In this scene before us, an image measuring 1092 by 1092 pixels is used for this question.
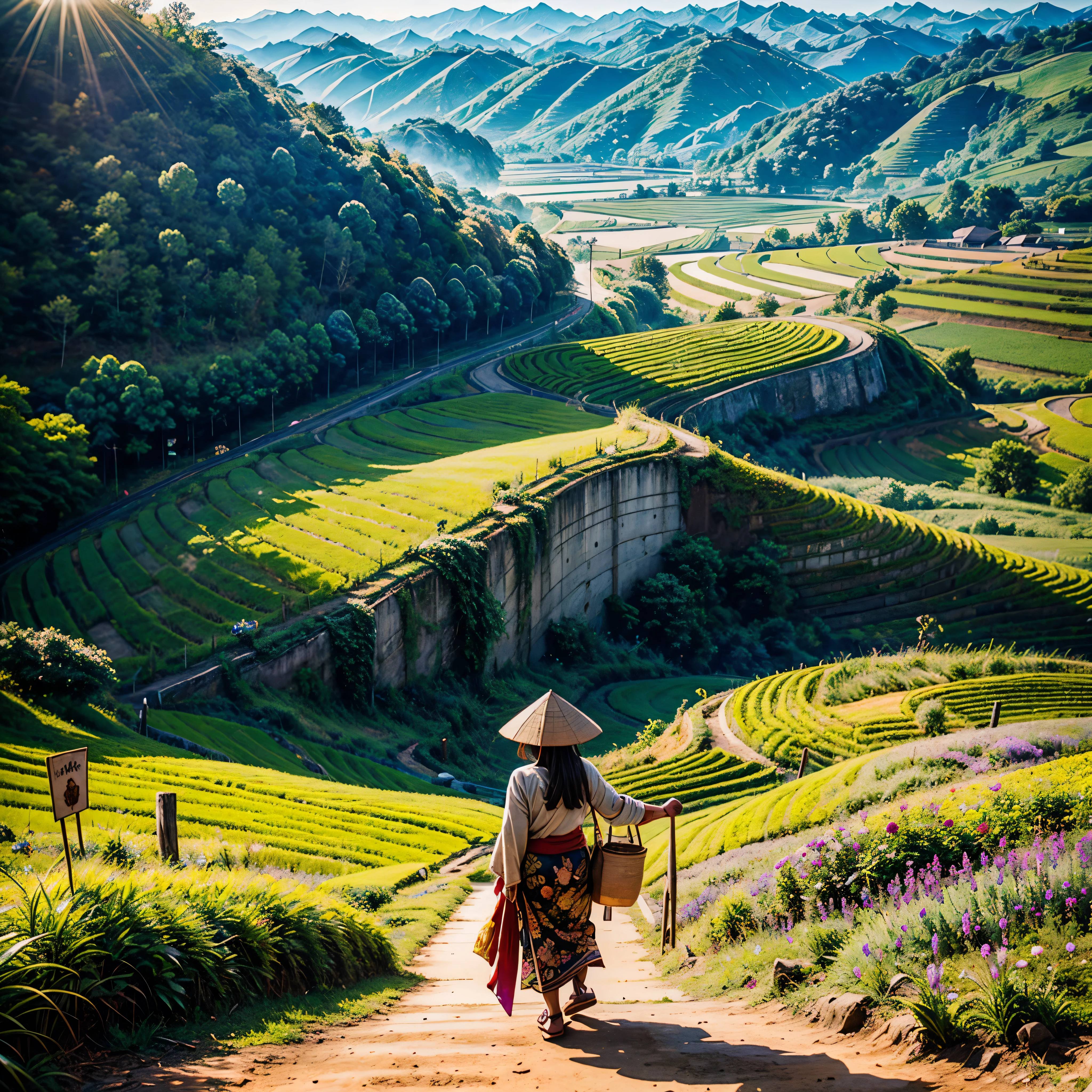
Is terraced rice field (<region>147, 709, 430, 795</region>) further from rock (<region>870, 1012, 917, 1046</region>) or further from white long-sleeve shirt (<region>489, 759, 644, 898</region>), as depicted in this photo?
rock (<region>870, 1012, 917, 1046</region>)

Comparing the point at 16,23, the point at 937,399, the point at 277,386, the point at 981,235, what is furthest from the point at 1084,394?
the point at 16,23

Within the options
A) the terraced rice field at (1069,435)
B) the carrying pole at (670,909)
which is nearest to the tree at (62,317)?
the carrying pole at (670,909)

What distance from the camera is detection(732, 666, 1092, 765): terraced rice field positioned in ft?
78.0

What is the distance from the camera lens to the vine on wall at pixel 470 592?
31422 mm

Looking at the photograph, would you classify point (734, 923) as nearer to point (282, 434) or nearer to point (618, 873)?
point (618, 873)

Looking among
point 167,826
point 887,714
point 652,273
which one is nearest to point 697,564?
point 887,714

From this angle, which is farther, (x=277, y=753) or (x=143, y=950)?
(x=277, y=753)

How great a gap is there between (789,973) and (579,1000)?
5.92 feet

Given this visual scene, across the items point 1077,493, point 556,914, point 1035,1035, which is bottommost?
point 1077,493

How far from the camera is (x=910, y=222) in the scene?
475 feet

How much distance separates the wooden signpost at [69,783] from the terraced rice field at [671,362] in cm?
5669

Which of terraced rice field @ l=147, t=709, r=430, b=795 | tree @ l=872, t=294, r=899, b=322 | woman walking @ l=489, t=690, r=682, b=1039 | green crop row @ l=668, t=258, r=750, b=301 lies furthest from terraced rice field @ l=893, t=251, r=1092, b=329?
woman walking @ l=489, t=690, r=682, b=1039

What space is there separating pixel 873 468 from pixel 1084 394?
32.4m

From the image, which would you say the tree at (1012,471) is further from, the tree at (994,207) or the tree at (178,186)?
the tree at (994,207)
